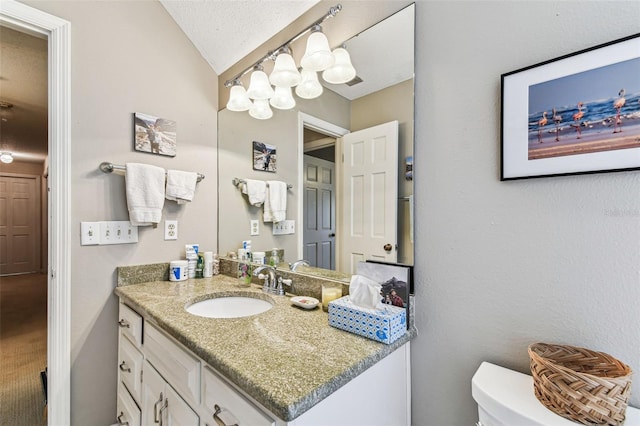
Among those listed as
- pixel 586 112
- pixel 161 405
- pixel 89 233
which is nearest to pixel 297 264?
pixel 161 405

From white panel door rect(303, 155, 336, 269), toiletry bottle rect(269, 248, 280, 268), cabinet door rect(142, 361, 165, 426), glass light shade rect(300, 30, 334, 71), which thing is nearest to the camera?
cabinet door rect(142, 361, 165, 426)

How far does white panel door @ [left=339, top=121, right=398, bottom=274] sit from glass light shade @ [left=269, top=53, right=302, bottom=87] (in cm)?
40

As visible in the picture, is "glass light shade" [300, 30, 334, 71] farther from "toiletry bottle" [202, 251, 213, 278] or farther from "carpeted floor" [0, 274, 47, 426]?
"carpeted floor" [0, 274, 47, 426]

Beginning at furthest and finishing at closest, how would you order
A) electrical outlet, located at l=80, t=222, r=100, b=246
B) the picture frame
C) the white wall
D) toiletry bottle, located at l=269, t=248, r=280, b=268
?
toiletry bottle, located at l=269, t=248, r=280, b=268 → electrical outlet, located at l=80, t=222, r=100, b=246 → the picture frame → the white wall

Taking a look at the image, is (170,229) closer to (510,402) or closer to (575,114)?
(510,402)

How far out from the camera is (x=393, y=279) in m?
0.99

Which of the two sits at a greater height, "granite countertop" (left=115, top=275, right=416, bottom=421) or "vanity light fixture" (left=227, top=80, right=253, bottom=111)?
"vanity light fixture" (left=227, top=80, right=253, bottom=111)

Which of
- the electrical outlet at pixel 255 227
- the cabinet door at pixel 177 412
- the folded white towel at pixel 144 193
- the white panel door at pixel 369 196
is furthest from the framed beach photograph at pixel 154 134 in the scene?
the cabinet door at pixel 177 412

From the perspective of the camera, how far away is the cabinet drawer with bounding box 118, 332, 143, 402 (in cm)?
126

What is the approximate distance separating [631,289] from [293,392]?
809 mm

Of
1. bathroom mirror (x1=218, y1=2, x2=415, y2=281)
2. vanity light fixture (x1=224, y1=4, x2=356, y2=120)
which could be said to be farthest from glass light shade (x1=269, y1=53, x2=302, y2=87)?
bathroom mirror (x1=218, y1=2, x2=415, y2=281)

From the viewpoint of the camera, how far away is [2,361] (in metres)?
2.22

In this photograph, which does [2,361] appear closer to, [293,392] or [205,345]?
[205,345]

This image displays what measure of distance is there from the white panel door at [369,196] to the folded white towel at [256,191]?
0.64 metres
